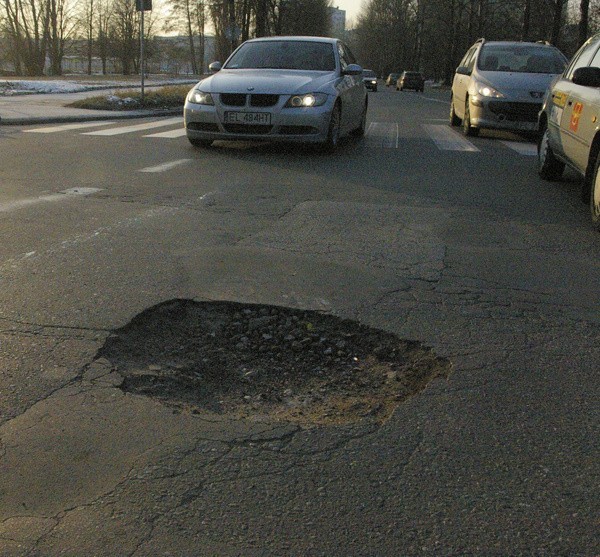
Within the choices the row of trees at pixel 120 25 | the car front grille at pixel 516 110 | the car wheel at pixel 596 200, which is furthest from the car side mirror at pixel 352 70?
the row of trees at pixel 120 25

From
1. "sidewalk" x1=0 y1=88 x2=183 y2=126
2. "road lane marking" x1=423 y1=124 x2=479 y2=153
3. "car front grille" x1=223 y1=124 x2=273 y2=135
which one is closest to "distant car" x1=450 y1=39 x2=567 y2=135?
"road lane marking" x1=423 y1=124 x2=479 y2=153

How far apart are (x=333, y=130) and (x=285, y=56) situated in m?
1.69

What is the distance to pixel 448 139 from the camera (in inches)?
535

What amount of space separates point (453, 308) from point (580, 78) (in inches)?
145

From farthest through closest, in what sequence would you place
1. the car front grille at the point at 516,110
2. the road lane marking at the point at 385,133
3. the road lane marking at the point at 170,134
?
1. the car front grille at the point at 516,110
2. the road lane marking at the point at 170,134
3. the road lane marking at the point at 385,133

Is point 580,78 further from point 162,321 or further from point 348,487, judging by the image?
point 348,487

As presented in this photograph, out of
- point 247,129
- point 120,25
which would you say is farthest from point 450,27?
point 247,129

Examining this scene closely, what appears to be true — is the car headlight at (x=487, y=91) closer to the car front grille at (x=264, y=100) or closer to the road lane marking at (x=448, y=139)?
the road lane marking at (x=448, y=139)

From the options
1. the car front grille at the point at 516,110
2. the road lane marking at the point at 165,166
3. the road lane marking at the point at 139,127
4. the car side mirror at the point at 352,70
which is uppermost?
the car side mirror at the point at 352,70

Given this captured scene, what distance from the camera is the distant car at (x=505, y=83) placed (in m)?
13.3

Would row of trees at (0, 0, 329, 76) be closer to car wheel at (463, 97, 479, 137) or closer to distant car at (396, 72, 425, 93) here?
distant car at (396, 72, 425, 93)

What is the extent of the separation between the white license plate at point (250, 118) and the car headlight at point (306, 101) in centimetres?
34

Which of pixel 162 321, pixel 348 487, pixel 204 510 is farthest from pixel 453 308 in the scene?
pixel 204 510

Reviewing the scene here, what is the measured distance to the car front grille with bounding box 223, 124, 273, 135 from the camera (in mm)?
10352
